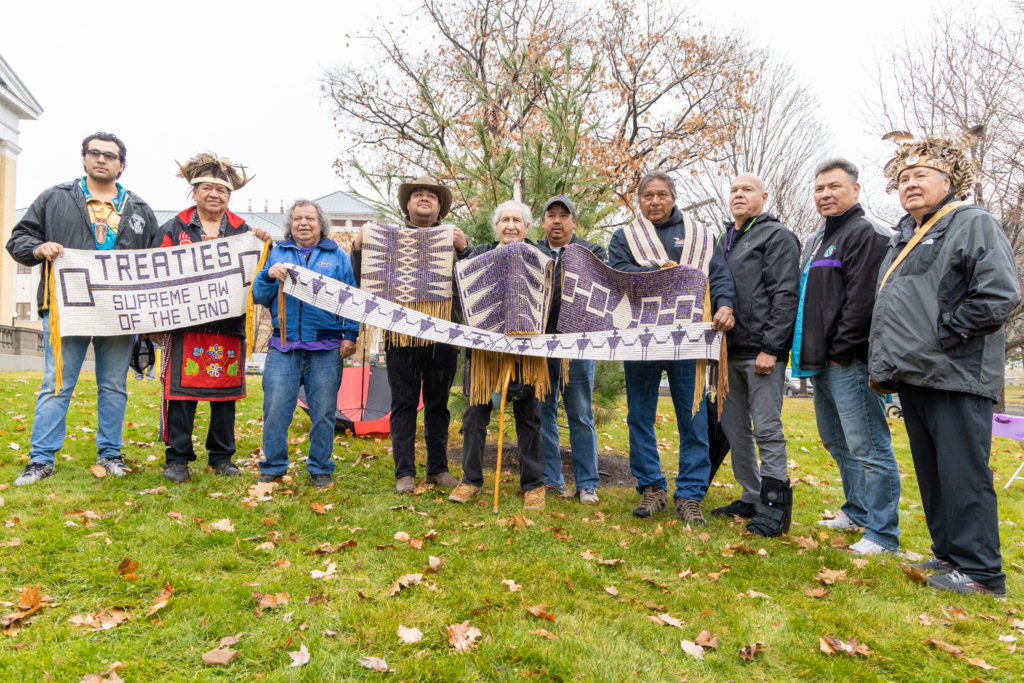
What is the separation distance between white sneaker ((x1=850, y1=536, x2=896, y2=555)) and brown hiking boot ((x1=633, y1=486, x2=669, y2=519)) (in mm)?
1205

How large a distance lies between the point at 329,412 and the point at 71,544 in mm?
1729

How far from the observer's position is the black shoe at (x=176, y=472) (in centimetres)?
457

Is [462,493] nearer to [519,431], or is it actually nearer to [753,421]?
[519,431]

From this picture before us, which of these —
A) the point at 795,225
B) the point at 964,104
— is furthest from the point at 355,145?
the point at 964,104

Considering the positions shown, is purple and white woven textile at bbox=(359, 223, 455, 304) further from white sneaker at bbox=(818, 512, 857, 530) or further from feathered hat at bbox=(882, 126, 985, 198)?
white sneaker at bbox=(818, 512, 857, 530)

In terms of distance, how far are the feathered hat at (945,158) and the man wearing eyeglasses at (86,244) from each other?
16.7 feet

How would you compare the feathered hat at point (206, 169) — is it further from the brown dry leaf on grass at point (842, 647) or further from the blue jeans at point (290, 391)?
the brown dry leaf on grass at point (842, 647)

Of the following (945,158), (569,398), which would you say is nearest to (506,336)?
(569,398)

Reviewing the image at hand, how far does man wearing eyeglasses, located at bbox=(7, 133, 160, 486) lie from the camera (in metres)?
4.43

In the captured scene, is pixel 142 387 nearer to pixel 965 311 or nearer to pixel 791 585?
pixel 791 585

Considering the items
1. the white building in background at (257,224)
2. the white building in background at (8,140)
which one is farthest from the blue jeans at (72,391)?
the white building in background at (257,224)

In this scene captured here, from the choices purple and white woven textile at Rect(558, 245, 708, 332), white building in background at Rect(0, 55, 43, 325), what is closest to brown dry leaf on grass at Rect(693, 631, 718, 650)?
purple and white woven textile at Rect(558, 245, 708, 332)

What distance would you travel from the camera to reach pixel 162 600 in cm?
280

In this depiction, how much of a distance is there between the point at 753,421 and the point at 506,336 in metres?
1.75
